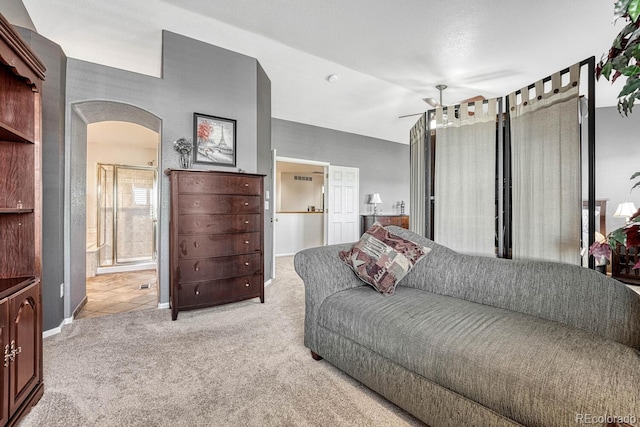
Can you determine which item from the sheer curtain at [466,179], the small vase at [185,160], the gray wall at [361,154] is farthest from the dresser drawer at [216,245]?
the gray wall at [361,154]

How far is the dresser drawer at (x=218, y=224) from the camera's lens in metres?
2.78

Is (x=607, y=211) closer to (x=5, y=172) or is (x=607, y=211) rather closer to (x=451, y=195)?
(x=451, y=195)

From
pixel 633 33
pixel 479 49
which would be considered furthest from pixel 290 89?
pixel 633 33

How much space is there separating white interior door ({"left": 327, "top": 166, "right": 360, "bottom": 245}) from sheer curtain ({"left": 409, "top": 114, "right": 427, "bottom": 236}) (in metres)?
2.87

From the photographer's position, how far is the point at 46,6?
265 centimetres

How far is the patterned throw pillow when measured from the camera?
196 centimetres

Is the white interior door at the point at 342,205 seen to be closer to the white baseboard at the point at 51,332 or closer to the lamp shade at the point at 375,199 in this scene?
the lamp shade at the point at 375,199

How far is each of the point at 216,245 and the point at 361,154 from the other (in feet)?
15.4

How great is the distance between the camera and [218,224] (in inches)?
115

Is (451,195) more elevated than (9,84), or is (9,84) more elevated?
(9,84)

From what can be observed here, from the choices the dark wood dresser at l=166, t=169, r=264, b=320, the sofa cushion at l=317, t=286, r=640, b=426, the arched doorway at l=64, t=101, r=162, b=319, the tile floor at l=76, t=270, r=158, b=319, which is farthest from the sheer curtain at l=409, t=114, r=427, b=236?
the tile floor at l=76, t=270, r=158, b=319

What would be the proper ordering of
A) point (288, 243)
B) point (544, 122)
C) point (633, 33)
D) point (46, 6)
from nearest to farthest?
1. point (633, 33)
2. point (544, 122)
3. point (46, 6)
4. point (288, 243)

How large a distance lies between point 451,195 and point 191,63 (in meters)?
3.05

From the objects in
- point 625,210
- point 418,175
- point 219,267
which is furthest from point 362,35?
point 625,210
